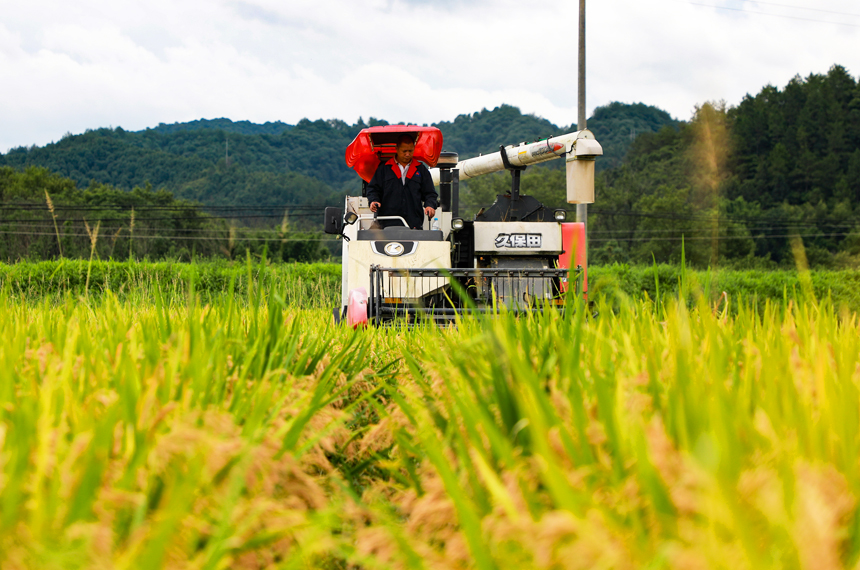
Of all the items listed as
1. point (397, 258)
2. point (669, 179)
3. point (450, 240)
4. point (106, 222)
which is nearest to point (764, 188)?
point (669, 179)

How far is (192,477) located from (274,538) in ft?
0.95

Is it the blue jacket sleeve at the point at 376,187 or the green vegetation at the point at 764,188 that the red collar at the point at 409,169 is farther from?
the green vegetation at the point at 764,188

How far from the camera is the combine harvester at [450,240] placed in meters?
6.28

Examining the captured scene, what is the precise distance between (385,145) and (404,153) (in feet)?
1.49

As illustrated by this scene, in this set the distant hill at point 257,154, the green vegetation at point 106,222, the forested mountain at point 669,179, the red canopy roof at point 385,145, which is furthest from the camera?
the distant hill at point 257,154

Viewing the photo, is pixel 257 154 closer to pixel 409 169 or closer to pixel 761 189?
pixel 761 189

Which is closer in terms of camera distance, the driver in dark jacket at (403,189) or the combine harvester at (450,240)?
the combine harvester at (450,240)

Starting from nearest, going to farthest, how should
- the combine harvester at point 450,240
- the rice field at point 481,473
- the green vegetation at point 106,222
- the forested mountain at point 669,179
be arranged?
1. the rice field at point 481,473
2. the combine harvester at point 450,240
3. the green vegetation at point 106,222
4. the forested mountain at point 669,179

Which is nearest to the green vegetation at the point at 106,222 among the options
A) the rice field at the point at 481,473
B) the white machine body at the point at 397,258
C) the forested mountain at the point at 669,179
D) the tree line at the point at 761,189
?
the forested mountain at the point at 669,179

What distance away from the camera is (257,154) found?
10044cm

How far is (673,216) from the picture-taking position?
5931 cm

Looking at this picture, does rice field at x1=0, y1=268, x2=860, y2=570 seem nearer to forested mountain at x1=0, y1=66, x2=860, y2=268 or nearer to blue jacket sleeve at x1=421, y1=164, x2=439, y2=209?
blue jacket sleeve at x1=421, y1=164, x2=439, y2=209

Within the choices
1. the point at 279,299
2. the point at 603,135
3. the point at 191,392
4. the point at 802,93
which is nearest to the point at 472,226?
the point at 279,299

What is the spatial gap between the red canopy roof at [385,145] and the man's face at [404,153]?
126mm
